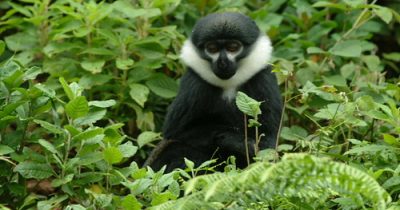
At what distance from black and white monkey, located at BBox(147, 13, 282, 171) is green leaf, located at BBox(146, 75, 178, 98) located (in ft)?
2.00

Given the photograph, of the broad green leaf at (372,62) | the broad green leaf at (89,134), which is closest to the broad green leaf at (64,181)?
the broad green leaf at (89,134)

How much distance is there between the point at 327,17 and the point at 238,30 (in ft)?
7.84

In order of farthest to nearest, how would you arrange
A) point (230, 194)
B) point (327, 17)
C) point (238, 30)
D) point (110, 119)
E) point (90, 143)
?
point (327, 17)
point (110, 119)
point (238, 30)
point (90, 143)
point (230, 194)

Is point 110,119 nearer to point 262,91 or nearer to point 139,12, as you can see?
point 139,12

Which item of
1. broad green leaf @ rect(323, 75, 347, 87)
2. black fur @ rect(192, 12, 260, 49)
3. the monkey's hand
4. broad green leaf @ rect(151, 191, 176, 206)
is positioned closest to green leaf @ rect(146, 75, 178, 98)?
black fur @ rect(192, 12, 260, 49)

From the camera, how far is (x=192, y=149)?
24.0ft

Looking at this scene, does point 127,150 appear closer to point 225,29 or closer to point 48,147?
point 48,147

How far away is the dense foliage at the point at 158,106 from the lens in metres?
5.06

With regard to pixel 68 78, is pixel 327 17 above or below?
above

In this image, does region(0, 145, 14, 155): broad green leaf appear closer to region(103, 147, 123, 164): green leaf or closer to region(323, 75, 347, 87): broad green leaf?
region(103, 147, 123, 164): green leaf

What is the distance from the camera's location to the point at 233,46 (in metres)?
7.15

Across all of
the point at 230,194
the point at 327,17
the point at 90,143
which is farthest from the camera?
the point at 327,17

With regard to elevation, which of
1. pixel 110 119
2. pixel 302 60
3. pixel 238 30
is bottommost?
pixel 110 119

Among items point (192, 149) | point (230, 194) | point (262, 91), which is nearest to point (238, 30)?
point (262, 91)
